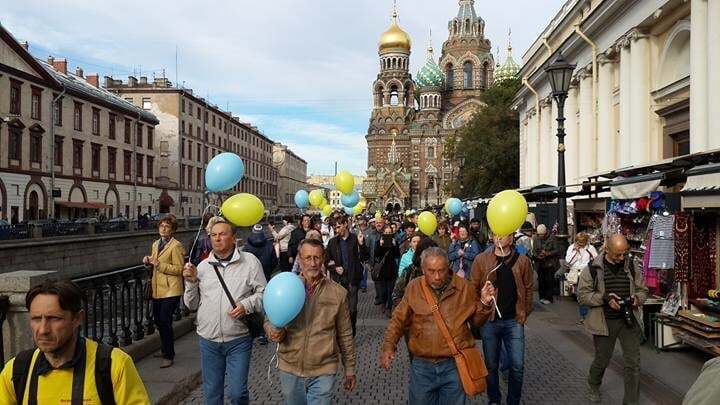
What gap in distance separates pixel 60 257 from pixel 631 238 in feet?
78.2

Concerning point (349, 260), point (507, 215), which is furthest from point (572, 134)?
point (507, 215)

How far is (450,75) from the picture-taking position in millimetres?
102312

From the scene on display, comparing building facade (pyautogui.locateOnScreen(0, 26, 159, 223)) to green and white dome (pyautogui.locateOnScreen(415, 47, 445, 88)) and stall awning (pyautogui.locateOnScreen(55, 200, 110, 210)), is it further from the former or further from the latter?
green and white dome (pyautogui.locateOnScreen(415, 47, 445, 88))

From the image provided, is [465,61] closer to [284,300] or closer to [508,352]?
[508,352]

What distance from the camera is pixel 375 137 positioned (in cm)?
10638

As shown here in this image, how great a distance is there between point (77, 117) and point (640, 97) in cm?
3674

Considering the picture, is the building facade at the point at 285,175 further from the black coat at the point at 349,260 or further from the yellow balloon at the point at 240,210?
the yellow balloon at the point at 240,210

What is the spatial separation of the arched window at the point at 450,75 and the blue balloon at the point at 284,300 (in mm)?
101078

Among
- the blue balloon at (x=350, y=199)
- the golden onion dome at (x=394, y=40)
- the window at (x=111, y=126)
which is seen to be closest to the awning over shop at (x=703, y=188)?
the blue balloon at (x=350, y=199)

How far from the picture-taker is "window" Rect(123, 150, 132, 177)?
48125 millimetres

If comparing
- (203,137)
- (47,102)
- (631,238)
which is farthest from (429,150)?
(631,238)

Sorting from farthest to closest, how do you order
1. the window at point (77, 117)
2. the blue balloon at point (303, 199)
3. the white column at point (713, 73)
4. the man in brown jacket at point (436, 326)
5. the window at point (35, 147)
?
the window at point (77, 117)
the window at point (35, 147)
the blue balloon at point (303, 199)
the white column at point (713, 73)
the man in brown jacket at point (436, 326)

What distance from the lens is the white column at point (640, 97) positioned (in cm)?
1641

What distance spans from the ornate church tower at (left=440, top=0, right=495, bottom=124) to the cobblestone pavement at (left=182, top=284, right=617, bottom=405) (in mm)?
90780
